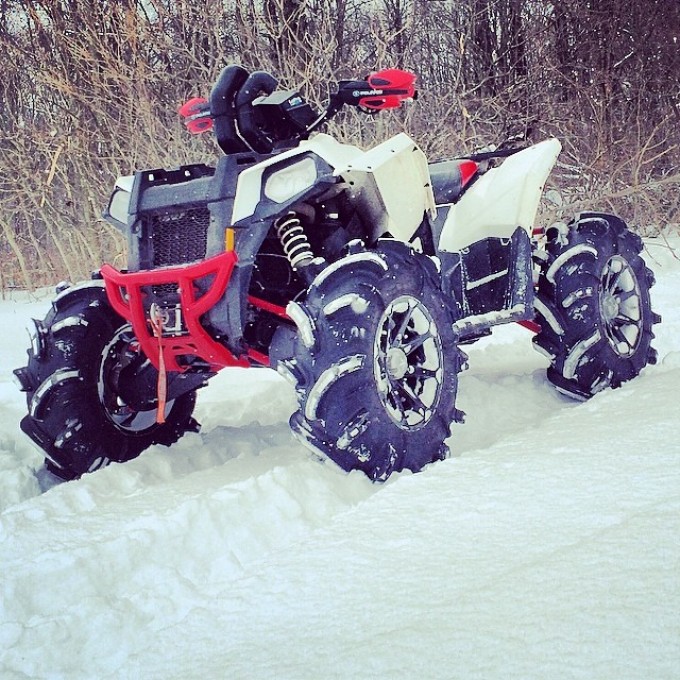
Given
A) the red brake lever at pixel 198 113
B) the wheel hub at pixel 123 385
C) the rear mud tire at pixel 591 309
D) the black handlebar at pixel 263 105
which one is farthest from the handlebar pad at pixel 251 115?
the rear mud tire at pixel 591 309

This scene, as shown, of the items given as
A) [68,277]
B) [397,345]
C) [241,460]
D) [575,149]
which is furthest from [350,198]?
[68,277]

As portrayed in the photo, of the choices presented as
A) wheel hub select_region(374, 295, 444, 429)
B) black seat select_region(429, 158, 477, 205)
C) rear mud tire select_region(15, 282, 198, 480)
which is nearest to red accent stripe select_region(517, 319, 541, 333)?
black seat select_region(429, 158, 477, 205)

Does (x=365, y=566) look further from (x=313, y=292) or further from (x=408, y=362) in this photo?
(x=408, y=362)

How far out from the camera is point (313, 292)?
2.53 m

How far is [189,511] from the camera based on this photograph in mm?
2189

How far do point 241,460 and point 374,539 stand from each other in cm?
126

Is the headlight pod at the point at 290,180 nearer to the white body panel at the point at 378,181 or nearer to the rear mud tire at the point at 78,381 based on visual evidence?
the white body panel at the point at 378,181

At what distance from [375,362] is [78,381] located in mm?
1239

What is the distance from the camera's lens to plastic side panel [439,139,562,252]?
3.53 metres

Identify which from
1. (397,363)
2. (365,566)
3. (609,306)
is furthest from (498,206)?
(365,566)

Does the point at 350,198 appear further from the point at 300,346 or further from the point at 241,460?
the point at 241,460

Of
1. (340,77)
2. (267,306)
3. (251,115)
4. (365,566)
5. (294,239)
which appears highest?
(340,77)

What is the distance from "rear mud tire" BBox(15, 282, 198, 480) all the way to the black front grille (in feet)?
1.46

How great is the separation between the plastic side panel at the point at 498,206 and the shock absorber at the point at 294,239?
3.14ft
